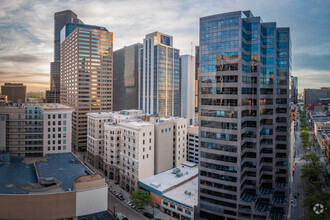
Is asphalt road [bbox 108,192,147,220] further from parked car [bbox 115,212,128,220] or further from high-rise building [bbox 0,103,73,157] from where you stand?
high-rise building [bbox 0,103,73,157]

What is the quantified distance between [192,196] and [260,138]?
28818 mm

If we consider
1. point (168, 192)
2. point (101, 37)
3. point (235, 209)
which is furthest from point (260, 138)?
point (101, 37)

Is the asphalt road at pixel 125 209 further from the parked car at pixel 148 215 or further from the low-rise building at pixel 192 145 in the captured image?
the low-rise building at pixel 192 145

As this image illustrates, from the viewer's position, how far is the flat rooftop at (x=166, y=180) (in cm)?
7712

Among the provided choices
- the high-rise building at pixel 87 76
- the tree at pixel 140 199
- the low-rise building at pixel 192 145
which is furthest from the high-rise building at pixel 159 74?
the tree at pixel 140 199

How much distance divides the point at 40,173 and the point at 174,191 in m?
41.8

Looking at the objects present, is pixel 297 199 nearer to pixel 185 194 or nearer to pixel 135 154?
pixel 185 194

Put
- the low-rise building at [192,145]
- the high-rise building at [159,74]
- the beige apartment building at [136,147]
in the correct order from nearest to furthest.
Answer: the beige apartment building at [136,147] < the low-rise building at [192,145] < the high-rise building at [159,74]

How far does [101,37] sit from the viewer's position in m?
167

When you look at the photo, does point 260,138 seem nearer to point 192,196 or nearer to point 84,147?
point 192,196

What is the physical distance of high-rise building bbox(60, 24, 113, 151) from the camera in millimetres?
155625

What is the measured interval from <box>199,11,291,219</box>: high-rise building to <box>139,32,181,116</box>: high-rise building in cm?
11595

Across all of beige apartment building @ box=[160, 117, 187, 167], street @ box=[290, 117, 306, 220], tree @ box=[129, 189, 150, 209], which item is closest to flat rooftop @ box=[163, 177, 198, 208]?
tree @ box=[129, 189, 150, 209]

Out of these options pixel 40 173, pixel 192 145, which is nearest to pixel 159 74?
pixel 192 145
